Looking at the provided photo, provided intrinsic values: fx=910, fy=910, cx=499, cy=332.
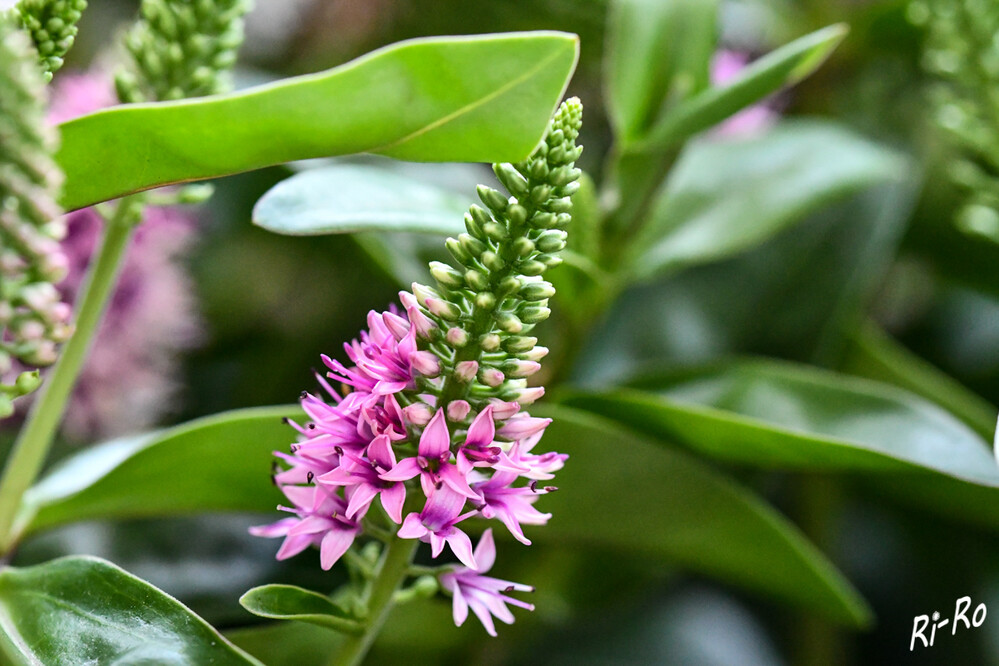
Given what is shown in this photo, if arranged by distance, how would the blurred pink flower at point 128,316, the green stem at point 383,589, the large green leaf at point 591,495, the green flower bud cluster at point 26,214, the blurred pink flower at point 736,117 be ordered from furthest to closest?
the blurred pink flower at point 736,117 < the blurred pink flower at point 128,316 < the large green leaf at point 591,495 < the green stem at point 383,589 < the green flower bud cluster at point 26,214

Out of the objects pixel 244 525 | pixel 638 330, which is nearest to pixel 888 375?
pixel 638 330

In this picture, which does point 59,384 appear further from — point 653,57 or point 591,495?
point 653,57

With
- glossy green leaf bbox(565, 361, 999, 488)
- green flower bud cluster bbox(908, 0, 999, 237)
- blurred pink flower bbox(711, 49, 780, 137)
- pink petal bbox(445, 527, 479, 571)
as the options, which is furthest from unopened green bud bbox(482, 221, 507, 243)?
blurred pink flower bbox(711, 49, 780, 137)

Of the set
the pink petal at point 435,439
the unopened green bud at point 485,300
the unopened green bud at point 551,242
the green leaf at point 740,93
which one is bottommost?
the pink petal at point 435,439

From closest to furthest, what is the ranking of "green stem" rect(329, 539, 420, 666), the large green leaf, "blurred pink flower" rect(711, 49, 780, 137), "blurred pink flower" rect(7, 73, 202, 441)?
"green stem" rect(329, 539, 420, 666) → the large green leaf → "blurred pink flower" rect(7, 73, 202, 441) → "blurred pink flower" rect(711, 49, 780, 137)

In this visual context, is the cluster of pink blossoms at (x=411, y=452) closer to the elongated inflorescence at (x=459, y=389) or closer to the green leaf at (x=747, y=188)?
the elongated inflorescence at (x=459, y=389)

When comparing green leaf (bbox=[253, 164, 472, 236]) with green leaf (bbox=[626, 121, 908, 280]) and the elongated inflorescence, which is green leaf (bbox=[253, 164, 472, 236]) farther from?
green leaf (bbox=[626, 121, 908, 280])

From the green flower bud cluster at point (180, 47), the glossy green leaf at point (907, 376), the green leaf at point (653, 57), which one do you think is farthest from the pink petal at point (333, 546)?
the glossy green leaf at point (907, 376)
